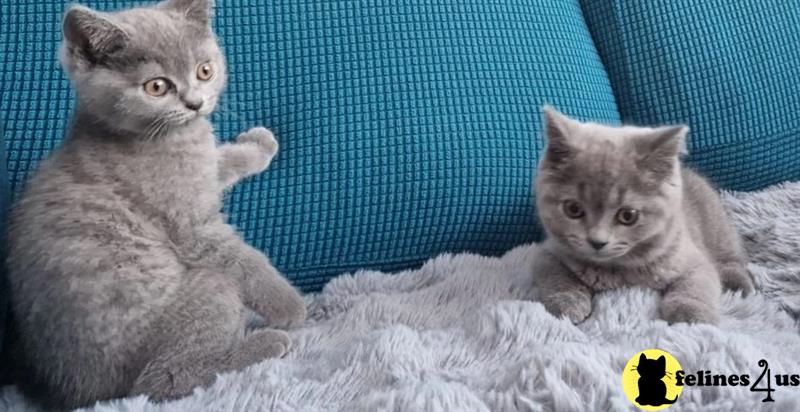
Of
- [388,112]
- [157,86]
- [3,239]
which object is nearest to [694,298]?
[388,112]

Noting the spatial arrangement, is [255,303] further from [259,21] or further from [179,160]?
[259,21]

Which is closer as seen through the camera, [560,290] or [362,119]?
[560,290]

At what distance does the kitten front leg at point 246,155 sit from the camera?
3.72 ft

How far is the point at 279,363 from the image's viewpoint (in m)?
0.96

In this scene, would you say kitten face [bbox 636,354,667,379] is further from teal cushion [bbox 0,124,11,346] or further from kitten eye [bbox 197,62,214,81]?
teal cushion [bbox 0,124,11,346]

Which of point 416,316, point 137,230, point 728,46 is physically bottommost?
point 416,316

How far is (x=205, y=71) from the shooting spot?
3.36 ft

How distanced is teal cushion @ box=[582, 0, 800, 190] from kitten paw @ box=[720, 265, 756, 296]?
322 mm

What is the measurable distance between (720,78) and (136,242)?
118 centimetres

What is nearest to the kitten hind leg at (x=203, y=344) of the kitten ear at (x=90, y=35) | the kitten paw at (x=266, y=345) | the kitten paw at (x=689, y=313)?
the kitten paw at (x=266, y=345)

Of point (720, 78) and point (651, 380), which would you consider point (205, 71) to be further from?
point (720, 78)

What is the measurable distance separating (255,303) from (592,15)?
3.33ft

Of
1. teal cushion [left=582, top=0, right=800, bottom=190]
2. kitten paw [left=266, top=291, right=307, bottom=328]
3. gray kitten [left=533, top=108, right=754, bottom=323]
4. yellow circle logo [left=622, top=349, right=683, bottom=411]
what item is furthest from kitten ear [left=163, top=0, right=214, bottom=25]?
teal cushion [left=582, top=0, right=800, bottom=190]

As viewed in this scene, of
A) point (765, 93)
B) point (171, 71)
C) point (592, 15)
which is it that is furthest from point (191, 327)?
point (765, 93)
